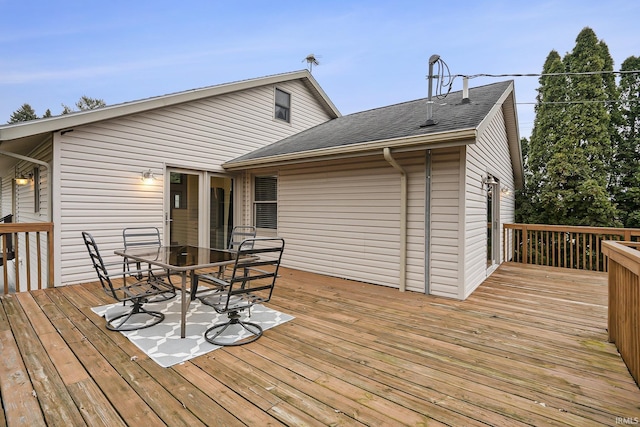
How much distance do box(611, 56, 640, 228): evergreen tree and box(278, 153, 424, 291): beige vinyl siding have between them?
7248mm

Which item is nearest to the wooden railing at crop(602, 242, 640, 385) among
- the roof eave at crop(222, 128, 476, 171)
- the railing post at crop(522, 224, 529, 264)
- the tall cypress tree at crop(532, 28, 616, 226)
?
the roof eave at crop(222, 128, 476, 171)

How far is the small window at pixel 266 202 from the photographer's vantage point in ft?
22.5

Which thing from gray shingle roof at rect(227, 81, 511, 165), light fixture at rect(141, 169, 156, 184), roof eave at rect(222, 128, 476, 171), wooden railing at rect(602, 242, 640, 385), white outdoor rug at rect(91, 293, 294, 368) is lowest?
white outdoor rug at rect(91, 293, 294, 368)

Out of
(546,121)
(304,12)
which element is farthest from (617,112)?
(304,12)

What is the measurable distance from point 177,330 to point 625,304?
4.10 m

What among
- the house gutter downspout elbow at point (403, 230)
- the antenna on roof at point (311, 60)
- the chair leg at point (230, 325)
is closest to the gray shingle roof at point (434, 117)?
the house gutter downspout elbow at point (403, 230)

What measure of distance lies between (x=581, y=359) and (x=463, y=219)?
2.06 m

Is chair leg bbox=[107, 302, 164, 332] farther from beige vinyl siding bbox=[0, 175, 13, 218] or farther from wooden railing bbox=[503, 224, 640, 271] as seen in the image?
beige vinyl siding bbox=[0, 175, 13, 218]

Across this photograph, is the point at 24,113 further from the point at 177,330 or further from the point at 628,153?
the point at 628,153

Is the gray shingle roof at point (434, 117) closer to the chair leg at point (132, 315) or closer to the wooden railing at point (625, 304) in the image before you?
the wooden railing at point (625, 304)

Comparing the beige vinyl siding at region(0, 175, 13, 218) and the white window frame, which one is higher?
the white window frame

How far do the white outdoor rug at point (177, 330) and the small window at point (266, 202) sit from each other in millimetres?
3048

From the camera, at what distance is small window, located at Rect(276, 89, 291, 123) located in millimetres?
8438

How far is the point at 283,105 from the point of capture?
8.61m
